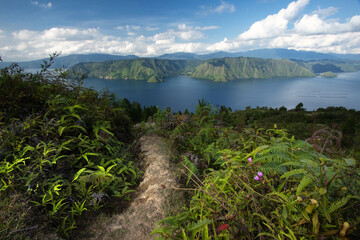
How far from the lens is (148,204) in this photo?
302cm

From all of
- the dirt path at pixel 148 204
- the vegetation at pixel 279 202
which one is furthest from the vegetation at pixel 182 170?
the dirt path at pixel 148 204

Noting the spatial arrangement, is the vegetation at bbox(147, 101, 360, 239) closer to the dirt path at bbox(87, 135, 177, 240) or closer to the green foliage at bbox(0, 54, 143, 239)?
the dirt path at bbox(87, 135, 177, 240)

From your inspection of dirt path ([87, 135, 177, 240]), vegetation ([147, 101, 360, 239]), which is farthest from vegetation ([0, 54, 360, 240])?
dirt path ([87, 135, 177, 240])

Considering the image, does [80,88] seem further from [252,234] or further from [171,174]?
[252,234]

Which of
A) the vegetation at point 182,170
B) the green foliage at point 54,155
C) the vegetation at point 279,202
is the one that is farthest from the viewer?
the green foliage at point 54,155

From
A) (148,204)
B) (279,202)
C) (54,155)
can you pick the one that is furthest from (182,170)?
(54,155)

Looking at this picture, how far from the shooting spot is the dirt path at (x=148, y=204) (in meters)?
2.58

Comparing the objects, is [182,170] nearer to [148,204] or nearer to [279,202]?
[279,202]

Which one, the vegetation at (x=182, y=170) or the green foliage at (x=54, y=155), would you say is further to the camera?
the green foliage at (x=54, y=155)

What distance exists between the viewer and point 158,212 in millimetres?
2836

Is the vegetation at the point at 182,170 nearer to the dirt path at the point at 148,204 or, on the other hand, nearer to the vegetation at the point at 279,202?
the vegetation at the point at 279,202

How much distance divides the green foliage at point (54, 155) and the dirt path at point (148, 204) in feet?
1.06

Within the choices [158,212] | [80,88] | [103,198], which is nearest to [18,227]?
[103,198]

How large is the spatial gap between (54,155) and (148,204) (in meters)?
1.91
